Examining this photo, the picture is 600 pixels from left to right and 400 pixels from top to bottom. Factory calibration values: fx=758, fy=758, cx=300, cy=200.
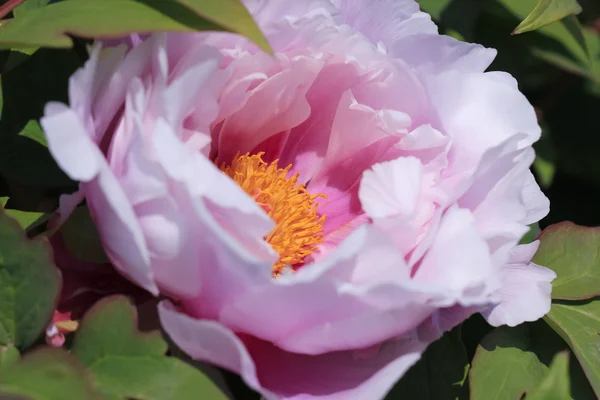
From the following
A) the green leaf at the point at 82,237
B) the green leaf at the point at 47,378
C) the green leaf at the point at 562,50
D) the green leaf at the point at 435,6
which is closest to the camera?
the green leaf at the point at 47,378

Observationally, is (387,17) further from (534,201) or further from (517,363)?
(517,363)

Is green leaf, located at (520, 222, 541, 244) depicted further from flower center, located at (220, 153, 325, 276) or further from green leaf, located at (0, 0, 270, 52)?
green leaf, located at (0, 0, 270, 52)

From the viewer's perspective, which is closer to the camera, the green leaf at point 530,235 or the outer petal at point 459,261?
the outer petal at point 459,261

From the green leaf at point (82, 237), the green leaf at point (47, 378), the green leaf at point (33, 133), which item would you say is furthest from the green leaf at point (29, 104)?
the green leaf at point (47, 378)

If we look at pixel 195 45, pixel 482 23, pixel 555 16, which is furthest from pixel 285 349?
pixel 482 23

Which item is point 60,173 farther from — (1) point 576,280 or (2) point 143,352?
(1) point 576,280

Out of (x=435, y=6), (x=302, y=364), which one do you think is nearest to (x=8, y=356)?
(x=302, y=364)

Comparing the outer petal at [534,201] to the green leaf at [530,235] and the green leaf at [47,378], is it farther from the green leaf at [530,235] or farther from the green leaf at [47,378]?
the green leaf at [47,378]

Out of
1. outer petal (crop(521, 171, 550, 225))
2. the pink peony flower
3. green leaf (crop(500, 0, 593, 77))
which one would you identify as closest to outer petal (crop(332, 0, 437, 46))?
the pink peony flower
